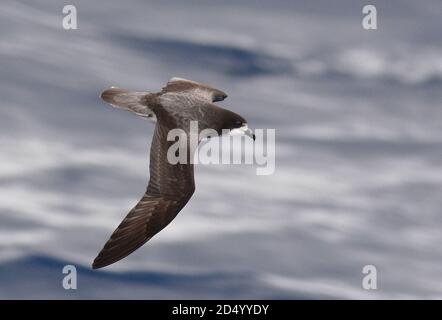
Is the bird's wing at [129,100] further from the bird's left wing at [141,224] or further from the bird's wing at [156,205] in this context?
the bird's left wing at [141,224]

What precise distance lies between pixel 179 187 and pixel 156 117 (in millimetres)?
1701

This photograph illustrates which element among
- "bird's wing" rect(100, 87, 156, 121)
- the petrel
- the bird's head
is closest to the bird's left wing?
the petrel

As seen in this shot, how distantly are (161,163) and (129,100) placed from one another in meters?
2.11

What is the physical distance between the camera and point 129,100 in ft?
58.3

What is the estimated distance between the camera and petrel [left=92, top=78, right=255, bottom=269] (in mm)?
15508

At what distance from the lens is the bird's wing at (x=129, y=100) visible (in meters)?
17.3

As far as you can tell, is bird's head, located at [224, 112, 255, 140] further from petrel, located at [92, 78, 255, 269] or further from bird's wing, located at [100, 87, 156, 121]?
bird's wing, located at [100, 87, 156, 121]

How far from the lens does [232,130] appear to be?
17.4 m

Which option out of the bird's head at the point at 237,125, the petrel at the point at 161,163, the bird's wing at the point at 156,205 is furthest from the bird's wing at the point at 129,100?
the bird's head at the point at 237,125

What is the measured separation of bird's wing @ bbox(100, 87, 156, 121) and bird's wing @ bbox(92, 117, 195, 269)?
1.11 metres

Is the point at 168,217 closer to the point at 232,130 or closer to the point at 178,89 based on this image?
the point at 232,130

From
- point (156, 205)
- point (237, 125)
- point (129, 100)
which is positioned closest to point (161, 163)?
point (156, 205)

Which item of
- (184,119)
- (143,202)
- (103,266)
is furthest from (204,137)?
(103,266)

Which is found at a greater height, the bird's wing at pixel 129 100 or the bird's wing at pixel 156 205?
the bird's wing at pixel 129 100
